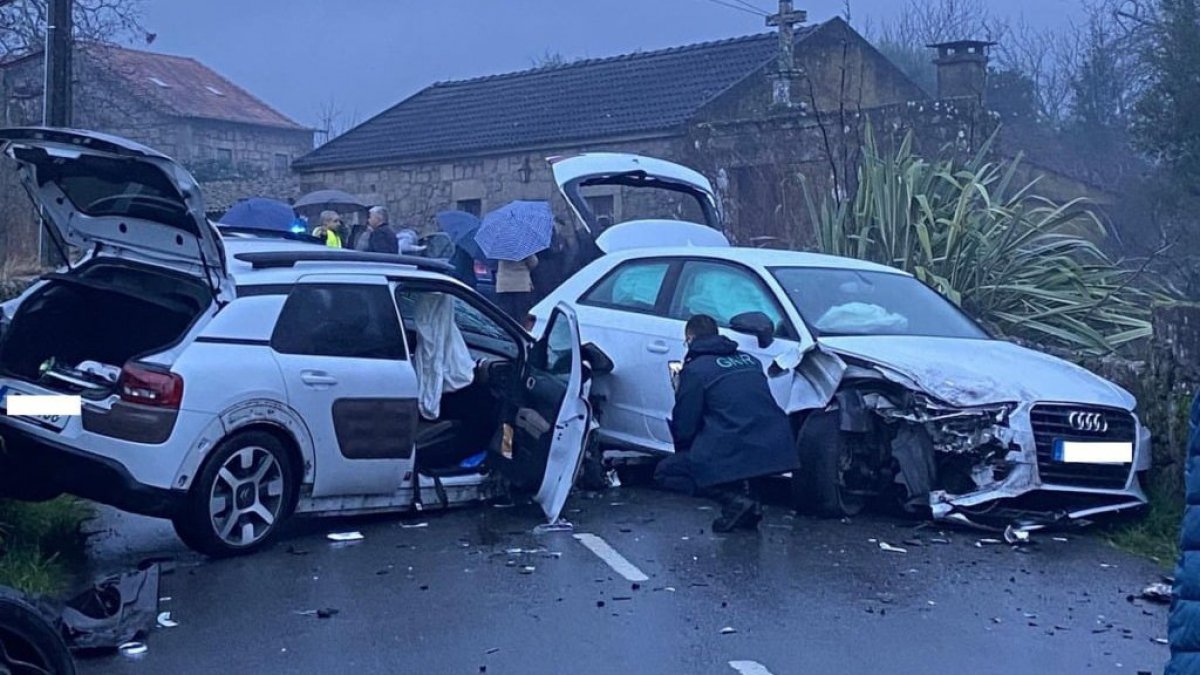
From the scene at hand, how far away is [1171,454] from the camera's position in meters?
10.3

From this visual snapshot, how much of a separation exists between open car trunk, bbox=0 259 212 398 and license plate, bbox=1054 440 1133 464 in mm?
5131

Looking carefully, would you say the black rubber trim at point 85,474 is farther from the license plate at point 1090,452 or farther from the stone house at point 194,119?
the stone house at point 194,119

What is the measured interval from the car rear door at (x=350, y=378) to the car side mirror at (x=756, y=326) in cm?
232

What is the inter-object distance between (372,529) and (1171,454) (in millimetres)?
5176

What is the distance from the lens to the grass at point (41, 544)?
7.74 metres

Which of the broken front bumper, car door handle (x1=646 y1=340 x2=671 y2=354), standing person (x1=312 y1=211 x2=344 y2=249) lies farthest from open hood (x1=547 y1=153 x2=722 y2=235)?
the broken front bumper

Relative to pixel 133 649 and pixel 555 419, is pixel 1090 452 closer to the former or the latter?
pixel 555 419

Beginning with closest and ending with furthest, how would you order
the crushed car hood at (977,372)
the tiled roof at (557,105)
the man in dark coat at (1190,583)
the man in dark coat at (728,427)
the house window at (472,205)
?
the man in dark coat at (1190,583), the man in dark coat at (728,427), the crushed car hood at (977,372), the tiled roof at (557,105), the house window at (472,205)

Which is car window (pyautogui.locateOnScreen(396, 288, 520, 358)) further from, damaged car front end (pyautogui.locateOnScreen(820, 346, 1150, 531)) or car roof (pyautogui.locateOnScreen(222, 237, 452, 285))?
damaged car front end (pyautogui.locateOnScreen(820, 346, 1150, 531))

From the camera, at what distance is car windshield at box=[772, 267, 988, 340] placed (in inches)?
423

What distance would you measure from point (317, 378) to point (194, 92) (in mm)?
47565

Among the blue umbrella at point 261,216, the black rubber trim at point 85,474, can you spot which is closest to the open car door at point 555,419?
the black rubber trim at point 85,474

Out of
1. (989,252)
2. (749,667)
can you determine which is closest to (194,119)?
(989,252)

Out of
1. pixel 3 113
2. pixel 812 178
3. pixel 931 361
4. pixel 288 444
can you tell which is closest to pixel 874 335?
pixel 931 361
